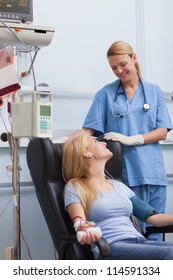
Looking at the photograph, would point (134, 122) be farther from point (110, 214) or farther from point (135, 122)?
point (110, 214)

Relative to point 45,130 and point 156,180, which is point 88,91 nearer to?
point 156,180

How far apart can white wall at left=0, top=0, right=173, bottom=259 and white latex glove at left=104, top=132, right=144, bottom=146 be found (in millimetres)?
584

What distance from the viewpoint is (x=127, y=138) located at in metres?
2.50

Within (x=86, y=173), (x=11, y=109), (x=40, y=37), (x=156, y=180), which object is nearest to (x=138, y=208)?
(x=86, y=173)

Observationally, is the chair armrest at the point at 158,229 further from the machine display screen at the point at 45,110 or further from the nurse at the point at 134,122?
the machine display screen at the point at 45,110

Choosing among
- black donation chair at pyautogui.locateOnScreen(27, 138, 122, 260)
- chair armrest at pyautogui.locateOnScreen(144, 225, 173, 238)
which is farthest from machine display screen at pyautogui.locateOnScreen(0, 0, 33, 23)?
chair armrest at pyautogui.locateOnScreen(144, 225, 173, 238)

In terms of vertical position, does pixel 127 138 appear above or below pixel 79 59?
below

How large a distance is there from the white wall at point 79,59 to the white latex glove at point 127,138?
0.58m

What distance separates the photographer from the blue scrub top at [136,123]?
2.57 metres

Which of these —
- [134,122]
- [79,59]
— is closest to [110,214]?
[134,122]

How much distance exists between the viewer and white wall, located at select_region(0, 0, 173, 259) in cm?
288

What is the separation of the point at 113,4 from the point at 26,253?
1718mm

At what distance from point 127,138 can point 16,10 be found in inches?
34.2

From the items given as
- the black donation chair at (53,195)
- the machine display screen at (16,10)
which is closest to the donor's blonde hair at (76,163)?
the black donation chair at (53,195)
